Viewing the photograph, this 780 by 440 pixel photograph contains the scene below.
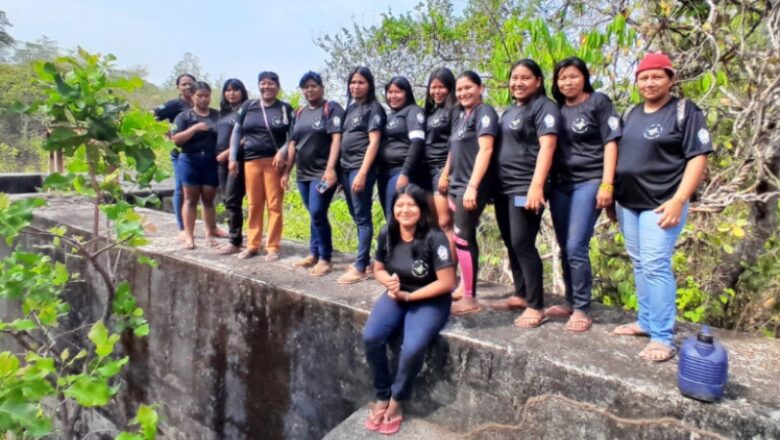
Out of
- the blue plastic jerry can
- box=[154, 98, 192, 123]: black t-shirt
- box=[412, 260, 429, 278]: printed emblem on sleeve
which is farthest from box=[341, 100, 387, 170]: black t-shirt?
the blue plastic jerry can

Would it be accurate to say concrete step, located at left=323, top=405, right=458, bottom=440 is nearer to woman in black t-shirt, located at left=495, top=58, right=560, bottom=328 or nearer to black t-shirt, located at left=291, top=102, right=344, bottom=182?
woman in black t-shirt, located at left=495, top=58, right=560, bottom=328

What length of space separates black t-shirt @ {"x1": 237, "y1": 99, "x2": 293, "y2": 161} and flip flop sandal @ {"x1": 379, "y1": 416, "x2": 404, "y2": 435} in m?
2.42

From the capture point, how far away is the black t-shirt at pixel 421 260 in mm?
2777

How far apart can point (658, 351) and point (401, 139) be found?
2095mm

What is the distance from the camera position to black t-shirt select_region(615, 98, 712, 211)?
95.0 inches

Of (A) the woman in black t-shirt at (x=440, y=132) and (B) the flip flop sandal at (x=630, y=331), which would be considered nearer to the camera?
(B) the flip flop sandal at (x=630, y=331)

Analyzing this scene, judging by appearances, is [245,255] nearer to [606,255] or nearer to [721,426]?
[606,255]

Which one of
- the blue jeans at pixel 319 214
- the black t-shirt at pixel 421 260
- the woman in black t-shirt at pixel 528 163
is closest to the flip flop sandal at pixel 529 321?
the woman in black t-shirt at pixel 528 163

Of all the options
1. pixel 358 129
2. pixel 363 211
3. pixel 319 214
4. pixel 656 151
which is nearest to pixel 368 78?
pixel 358 129

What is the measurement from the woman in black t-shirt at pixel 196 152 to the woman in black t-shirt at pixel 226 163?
0.30ft

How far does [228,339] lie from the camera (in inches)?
149

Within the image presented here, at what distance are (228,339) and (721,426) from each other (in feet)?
10.1

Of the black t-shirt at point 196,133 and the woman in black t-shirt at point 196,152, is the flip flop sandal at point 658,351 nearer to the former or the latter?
the woman in black t-shirt at point 196,152

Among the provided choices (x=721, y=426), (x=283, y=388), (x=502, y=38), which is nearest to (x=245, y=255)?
(x=283, y=388)
